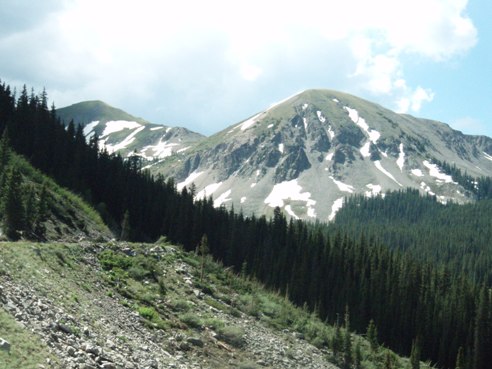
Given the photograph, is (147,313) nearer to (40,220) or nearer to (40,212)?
(40,212)

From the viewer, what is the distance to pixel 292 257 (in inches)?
4471

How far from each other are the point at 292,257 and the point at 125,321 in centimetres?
8440

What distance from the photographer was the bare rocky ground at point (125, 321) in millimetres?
22328

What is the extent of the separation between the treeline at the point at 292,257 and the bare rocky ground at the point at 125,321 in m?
48.0

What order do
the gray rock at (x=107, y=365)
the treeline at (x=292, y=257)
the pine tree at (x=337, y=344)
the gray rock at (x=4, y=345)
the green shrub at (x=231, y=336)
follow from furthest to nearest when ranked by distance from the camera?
the treeline at (x=292, y=257) → the pine tree at (x=337, y=344) → the green shrub at (x=231, y=336) → the gray rock at (x=107, y=365) → the gray rock at (x=4, y=345)

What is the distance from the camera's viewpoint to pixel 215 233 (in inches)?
4651

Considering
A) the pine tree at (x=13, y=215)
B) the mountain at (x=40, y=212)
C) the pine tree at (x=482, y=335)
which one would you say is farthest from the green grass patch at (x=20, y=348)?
the pine tree at (x=482, y=335)

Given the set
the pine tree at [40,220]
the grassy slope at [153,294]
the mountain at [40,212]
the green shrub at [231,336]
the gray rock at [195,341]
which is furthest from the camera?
the pine tree at [40,220]

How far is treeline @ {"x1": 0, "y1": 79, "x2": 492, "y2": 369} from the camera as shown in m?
98.2

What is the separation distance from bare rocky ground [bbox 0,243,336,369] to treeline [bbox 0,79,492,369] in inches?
1889

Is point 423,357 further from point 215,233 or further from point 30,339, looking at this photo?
point 30,339

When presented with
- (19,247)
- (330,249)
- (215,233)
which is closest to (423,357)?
(330,249)

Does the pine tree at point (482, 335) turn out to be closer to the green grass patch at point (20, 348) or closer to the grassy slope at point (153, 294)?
the grassy slope at point (153, 294)

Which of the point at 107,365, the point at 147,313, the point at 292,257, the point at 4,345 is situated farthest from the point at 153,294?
the point at 292,257
